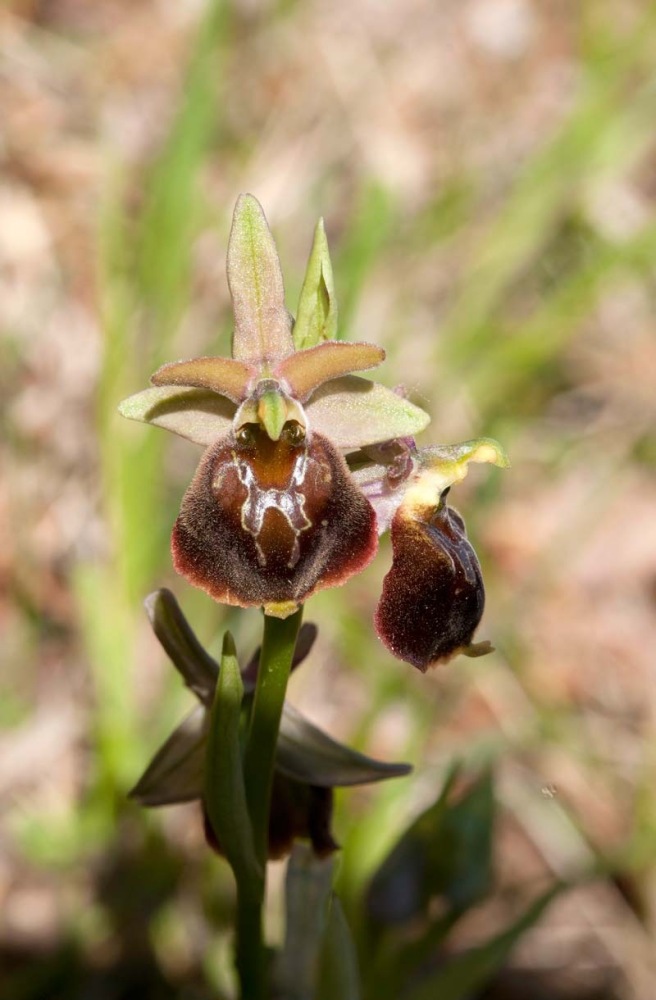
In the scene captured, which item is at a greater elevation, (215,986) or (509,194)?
(509,194)

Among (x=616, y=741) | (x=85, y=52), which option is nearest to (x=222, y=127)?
(x=85, y=52)

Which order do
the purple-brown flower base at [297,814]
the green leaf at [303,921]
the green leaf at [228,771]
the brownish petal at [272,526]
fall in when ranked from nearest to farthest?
the brownish petal at [272,526] < the green leaf at [228,771] < the purple-brown flower base at [297,814] < the green leaf at [303,921]

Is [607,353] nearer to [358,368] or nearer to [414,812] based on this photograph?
[414,812]

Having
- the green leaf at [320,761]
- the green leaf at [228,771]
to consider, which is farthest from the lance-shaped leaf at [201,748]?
the green leaf at [228,771]

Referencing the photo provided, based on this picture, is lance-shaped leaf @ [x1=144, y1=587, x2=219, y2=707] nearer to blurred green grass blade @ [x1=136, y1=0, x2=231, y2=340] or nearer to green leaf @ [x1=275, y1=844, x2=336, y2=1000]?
green leaf @ [x1=275, y1=844, x2=336, y2=1000]

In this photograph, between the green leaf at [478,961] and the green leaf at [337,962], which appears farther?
the green leaf at [478,961]

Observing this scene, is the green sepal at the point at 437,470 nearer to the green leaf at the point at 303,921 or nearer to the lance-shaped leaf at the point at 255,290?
the lance-shaped leaf at the point at 255,290

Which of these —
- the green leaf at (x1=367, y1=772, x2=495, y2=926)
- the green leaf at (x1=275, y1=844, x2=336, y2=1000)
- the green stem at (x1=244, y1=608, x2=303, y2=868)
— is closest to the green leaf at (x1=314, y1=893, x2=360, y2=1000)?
the green leaf at (x1=275, y1=844, x2=336, y2=1000)
